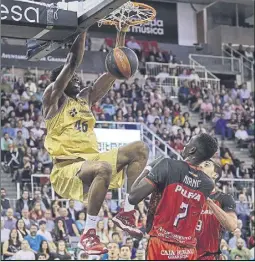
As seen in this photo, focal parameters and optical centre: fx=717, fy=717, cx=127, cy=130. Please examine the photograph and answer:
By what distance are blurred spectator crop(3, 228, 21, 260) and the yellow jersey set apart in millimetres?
5981

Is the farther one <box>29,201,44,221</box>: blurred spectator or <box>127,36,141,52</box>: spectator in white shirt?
<box>127,36,141,52</box>: spectator in white shirt

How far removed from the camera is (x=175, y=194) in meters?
5.79

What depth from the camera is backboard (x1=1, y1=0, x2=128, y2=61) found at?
23.4 ft

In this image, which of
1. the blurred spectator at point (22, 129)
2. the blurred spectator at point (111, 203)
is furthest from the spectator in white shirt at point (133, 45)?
the blurred spectator at point (111, 203)

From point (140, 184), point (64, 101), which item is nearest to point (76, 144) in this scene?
point (64, 101)

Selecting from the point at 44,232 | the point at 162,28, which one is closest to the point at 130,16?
the point at 44,232

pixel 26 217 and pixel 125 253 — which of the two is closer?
pixel 125 253

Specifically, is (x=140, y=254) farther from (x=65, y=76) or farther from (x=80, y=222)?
(x=65, y=76)

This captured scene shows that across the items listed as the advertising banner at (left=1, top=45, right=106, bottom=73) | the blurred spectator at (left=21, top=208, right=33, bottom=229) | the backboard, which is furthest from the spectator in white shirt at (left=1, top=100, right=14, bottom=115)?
the backboard

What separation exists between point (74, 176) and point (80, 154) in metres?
0.30

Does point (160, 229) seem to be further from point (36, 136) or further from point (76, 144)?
point (36, 136)

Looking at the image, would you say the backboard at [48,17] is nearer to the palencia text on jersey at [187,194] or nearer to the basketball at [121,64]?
the basketball at [121,64]

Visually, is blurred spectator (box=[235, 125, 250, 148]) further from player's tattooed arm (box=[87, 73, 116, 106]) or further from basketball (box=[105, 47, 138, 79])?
basketball (box=[105, 47, 138, 79])

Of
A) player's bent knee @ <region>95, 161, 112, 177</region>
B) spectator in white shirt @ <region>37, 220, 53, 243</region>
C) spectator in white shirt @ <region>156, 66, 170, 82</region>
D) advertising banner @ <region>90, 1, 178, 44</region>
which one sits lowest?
spectator in white shirt @ <region>37, 220, 53, 243</region>
